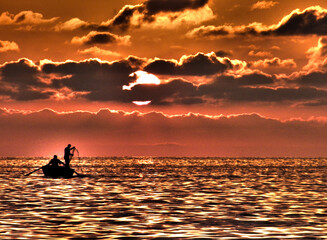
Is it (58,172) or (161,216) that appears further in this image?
(58,172)

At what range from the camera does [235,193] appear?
55.8 meters

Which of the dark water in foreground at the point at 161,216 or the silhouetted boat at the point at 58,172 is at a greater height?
the silhouetted boat at the point at 58,172

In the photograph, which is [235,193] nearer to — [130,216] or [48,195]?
[48,195]

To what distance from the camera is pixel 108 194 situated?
177 ft

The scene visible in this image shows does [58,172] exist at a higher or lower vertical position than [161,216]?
higher

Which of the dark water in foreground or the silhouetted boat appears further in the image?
the silhouetted boat

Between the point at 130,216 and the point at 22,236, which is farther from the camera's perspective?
the point at 130,216

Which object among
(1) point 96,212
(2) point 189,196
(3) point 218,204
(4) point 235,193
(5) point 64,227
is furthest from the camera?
(4) point 235,193

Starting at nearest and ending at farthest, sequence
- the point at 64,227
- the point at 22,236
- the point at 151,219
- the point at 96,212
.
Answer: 1. the point at 22,236
2. the point at 64,227
3. the point at 151,219
4. the point at 96,212

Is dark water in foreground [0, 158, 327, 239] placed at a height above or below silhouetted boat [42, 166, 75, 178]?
below

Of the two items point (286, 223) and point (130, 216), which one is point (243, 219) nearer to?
point (286, 223)

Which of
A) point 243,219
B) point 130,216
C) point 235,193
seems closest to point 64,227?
point 130,216

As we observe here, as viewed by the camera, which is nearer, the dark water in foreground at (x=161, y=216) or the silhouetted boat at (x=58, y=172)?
the dark water in foreground at (x=161, y=216)

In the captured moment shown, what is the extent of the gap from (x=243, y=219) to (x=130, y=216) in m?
6.28
